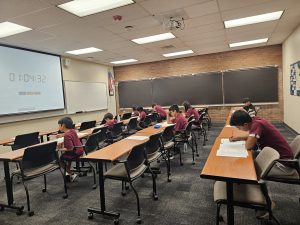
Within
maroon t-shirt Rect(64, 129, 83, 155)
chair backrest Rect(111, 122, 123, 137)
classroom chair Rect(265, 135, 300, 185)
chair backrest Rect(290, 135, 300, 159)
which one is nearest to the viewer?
classroom chair Rect(265, 135, 300, 185)

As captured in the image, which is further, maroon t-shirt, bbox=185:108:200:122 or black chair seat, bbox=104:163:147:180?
maroon t-shirt, bbox=185:108:200:122

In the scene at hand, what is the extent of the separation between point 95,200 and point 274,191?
2412 mm

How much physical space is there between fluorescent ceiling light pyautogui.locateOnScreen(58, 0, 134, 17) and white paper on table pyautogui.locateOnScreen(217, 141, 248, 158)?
8.53ft

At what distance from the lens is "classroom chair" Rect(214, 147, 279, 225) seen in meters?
1.65

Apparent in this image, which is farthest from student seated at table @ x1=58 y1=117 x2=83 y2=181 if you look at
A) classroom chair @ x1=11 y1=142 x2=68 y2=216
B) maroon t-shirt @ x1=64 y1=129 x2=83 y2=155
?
classroom chair @ x1=11 y1=142 x2=68 y2=216

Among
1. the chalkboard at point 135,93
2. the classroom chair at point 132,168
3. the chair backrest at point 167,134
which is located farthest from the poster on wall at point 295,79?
the chalkboard at point 135,93

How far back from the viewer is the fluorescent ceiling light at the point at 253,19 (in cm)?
452

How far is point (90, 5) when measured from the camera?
3463mm

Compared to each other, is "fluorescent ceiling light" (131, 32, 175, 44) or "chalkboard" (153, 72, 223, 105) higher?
"fluorescent ceiling light" (131, 32, 175, 44)

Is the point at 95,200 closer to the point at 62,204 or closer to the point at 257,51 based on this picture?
the point at 62,204

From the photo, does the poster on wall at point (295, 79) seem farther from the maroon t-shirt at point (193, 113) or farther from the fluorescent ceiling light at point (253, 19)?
the maroon t-shirt at point (193, 113)

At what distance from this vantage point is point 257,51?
25.7 feet

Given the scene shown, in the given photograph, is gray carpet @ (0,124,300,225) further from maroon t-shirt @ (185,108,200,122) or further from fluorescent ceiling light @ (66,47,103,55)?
Answer: fluorescent ceiling light @ (66,47,103,55)

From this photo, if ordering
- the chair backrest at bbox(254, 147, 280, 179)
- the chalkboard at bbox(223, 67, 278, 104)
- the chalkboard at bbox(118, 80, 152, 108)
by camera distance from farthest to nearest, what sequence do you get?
the chalkboard at bbox(118, 80, 152, 108)
the chalkboard at bbox(223, 67, 278, 104)
the chair backrest at bbox(254, 147, 280, 179)
